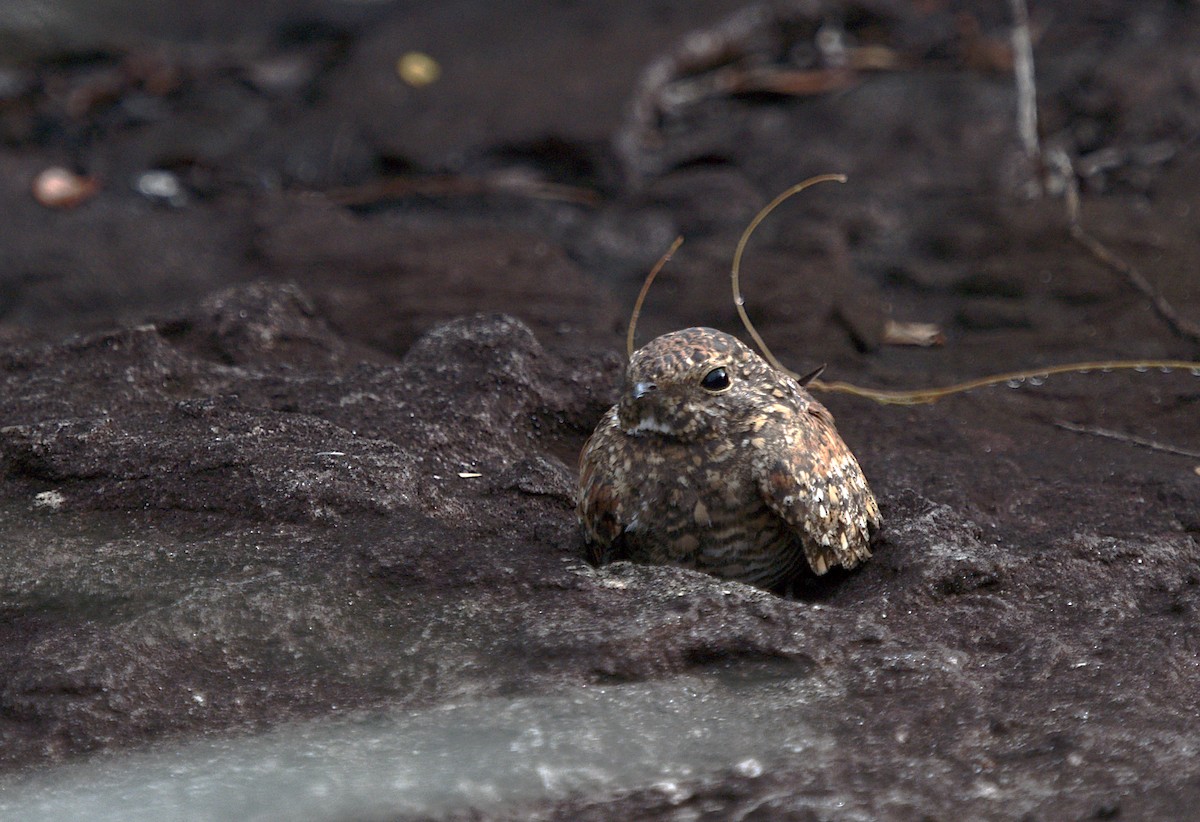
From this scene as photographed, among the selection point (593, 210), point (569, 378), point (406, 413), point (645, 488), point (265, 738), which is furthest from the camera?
point (593, 210)

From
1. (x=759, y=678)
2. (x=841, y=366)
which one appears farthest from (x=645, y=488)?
(x=841, y=366)

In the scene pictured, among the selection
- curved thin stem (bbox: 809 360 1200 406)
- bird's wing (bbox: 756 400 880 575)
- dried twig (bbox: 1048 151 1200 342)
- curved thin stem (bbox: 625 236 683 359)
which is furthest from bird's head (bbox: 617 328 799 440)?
dried twig (bbox: 1048 151 1200 342)

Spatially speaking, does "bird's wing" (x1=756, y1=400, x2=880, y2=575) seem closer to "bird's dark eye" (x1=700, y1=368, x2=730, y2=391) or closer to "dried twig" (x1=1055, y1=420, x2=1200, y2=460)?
"bird's dark eye" (x1=700, y1=368, x2=730, y2=391)

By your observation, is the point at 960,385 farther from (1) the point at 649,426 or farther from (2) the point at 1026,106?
(2) the point at 1026,106

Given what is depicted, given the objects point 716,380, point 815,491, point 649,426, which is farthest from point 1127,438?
point 649,426

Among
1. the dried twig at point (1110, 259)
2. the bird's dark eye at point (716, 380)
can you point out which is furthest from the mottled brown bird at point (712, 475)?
the dried twig at point (1110, 259)

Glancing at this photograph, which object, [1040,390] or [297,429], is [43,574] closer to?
[297,429]

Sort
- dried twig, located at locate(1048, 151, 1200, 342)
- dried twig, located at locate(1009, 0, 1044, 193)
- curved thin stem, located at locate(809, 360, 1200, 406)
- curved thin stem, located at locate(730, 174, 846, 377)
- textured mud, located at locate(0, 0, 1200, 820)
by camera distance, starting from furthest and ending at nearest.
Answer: dried twig, located at locate(1009, 0, 1044, 193), dried twig, located at locate(1048, 151, 1200, 342), curved thin stem, located at locate(809, 360, 1200, 406), curved thin stem, located at locate(730, 174, 846, 377), textured mud, located at locate(0, 0, 1200, 820)

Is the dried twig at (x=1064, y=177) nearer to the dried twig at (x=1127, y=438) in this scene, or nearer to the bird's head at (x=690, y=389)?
the dried twig at (x=1127, y=438)
